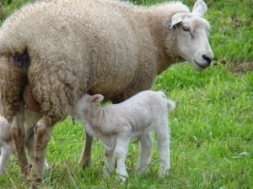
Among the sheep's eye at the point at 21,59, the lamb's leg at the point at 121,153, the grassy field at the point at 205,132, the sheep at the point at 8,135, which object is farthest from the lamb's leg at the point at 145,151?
the sheep's eye at the point at 21,59

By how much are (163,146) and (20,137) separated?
51.7 inches

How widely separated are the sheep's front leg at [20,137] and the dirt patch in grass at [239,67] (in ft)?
15.3

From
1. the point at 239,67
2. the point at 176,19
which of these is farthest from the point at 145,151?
the point at 239,67

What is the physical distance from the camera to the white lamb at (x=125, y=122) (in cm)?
739

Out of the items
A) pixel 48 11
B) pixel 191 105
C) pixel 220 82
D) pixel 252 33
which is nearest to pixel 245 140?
pixel 191 105

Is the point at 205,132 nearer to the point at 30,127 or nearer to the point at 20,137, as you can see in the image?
the point at 30,127

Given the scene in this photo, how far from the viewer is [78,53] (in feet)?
23.9

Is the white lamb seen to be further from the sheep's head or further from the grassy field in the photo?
the sheep's head

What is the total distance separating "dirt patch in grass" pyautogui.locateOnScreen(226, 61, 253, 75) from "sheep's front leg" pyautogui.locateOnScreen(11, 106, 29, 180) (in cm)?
466

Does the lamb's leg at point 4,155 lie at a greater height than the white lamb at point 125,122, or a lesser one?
lesser

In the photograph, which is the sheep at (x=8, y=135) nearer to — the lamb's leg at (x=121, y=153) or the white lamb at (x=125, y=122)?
the white lamb at (x=125, y=122)

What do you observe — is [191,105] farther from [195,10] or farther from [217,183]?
[217,183]

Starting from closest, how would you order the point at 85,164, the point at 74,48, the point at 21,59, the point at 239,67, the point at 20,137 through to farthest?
the point at 21,59 < the point at 74,48 < the point at 20,137 < the point at 85,164 < the point at 239,67

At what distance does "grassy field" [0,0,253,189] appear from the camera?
7.44m
